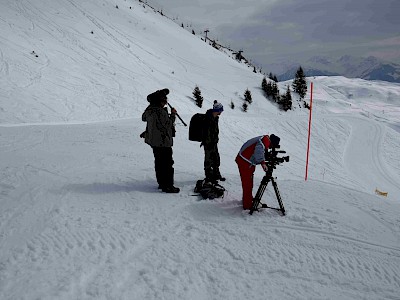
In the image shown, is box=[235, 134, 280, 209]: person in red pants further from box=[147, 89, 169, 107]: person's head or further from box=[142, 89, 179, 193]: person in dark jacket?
Result: box=[147, 89, 169, 107]: person's head

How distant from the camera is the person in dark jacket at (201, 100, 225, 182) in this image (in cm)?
724

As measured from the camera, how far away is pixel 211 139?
7.63 meters

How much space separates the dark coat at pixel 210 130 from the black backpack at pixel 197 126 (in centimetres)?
9

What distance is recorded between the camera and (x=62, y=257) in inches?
161

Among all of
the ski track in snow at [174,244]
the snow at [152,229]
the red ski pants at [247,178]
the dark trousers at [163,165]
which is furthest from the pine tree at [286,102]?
the red ski pants at [247,178]

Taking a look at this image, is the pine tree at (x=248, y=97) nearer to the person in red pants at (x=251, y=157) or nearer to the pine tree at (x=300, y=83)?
the pine tree at (x=300, y=83)

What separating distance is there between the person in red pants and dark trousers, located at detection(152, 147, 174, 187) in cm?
170

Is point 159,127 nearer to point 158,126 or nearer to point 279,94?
point 158,126

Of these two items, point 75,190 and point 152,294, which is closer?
point 152,294

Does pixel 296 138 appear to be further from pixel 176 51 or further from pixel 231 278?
pixel 176 51

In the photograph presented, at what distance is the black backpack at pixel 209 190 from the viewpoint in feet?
21.9

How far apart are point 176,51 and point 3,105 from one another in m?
41.0

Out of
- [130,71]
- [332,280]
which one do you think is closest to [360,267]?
[332,280]

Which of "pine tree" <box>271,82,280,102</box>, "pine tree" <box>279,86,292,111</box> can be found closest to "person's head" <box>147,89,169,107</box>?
"pine tree" <box>279,86,292,111</box>
